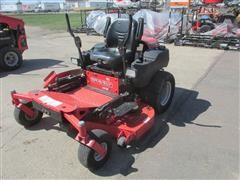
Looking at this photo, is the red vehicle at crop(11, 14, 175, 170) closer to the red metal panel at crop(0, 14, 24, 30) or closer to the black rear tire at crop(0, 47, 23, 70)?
the black rear tire at crop(0, 47, 23, 70)

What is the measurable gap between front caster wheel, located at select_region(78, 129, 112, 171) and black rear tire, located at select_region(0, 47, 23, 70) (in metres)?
5.34

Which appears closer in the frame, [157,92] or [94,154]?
[94,154]

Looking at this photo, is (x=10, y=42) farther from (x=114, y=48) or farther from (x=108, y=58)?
(x=108, y=58)

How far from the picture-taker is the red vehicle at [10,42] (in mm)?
7688

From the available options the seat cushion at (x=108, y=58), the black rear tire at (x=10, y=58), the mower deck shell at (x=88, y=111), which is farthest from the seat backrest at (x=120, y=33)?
the black rear tire at (x=10, y=58)

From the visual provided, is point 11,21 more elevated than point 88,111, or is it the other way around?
point 11,21

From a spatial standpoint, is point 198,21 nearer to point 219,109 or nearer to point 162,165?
point 219,109

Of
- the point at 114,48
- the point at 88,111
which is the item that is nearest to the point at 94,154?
the point at 88,111

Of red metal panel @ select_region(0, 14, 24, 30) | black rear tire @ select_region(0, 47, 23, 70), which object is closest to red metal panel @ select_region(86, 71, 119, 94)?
black rear tire @ select_region(0, 47, 23, 70)

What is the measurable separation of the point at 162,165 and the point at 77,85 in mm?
2045

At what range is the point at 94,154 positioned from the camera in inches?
126

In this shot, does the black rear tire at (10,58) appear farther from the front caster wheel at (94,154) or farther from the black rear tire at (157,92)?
the front caster wheel at (94,154)

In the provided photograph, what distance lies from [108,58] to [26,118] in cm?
154

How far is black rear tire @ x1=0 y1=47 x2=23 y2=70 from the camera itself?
762 centimetres
